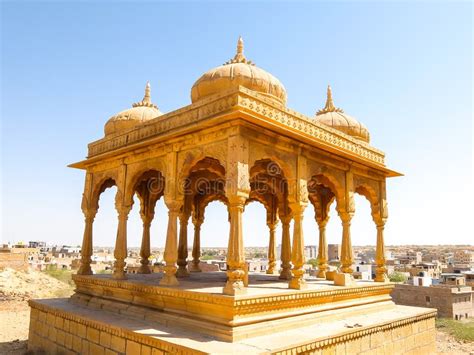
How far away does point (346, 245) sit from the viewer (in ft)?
33.7

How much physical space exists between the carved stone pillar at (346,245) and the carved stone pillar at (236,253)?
418 centimetres

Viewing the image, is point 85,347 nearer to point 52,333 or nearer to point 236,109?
point 52,333

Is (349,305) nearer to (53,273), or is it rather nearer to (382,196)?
(382,196)

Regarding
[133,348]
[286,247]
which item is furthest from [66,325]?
[286,247]

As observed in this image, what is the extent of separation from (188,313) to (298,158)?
405 centimetres

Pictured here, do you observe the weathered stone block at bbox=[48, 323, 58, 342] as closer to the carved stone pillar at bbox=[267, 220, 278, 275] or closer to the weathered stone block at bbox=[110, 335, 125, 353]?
the weathered stone block at bbox=[110, 335, 125, 353]

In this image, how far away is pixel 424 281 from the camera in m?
37.6

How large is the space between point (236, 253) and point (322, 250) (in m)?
7.34

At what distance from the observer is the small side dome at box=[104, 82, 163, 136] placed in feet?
38.9

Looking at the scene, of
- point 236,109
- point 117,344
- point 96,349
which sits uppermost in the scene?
point 236,109

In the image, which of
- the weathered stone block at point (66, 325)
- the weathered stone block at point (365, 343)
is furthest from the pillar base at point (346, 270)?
the weathered stone block at point (66, 325)

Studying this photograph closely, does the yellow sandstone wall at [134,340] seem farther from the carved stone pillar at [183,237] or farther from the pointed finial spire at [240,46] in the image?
the pointed finial spire at [240,46]

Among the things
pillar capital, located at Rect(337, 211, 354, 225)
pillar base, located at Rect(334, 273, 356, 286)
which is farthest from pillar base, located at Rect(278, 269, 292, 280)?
pillar capital, located at Rect(337, 211, 354, 225)

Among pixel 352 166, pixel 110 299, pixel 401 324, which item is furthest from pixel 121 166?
pixel 401 324
